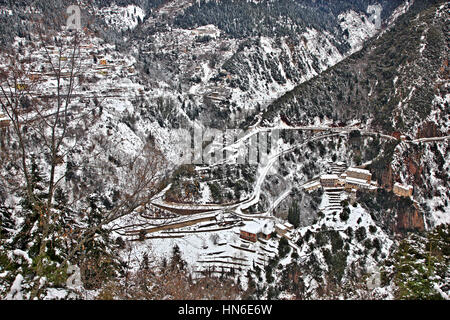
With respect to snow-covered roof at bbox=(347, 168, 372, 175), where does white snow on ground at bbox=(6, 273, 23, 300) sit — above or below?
below

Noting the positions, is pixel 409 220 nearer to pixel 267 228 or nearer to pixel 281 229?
pixel 281 229

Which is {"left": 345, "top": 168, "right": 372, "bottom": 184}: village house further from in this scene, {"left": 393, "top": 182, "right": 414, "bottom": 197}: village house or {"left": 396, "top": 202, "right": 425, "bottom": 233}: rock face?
{"left": 396, "top": 202, "right": 425, "bottom": 233}: rock face

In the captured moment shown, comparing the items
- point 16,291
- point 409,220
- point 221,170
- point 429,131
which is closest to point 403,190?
point 409,220

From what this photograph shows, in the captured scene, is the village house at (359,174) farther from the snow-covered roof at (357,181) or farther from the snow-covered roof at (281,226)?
the snow-covered roof at (281,226)

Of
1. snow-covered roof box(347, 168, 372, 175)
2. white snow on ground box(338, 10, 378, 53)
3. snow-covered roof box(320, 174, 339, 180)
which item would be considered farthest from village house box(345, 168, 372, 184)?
white snow on ground box(338, 10, 378, 53)

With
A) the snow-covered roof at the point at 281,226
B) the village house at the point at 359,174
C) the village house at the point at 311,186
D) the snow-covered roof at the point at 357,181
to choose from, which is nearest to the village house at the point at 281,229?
the snow-covered roof at the point at 281,226

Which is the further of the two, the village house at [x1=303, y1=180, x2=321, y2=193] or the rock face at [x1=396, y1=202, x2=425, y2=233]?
the village house at [x1=303, y1=180, x2=321, y2=193]
